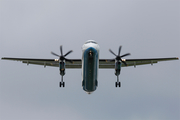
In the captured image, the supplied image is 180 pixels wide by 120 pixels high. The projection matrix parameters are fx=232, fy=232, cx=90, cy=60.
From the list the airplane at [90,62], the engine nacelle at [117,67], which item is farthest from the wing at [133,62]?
the engine nacelle at [117,67]

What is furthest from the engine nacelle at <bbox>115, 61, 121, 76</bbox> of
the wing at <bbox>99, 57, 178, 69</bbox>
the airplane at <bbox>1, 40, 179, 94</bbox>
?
the wing at <bbox>99, 57, 178, 69</bbox>

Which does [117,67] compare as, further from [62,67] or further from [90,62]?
[62,67]

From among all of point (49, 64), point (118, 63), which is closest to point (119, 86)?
point (118, 63)

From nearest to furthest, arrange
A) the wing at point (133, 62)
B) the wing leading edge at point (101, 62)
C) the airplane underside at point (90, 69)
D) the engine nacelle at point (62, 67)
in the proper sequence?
the airplane underside at point (90, 69) → the engine nacelle at point (62, 67) → the wing leading edge at point (101, 62) → the wing at point (133, 62)

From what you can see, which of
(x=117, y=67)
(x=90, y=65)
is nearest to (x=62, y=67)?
(x=90, y=65)

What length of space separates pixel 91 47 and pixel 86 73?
10.1 ft

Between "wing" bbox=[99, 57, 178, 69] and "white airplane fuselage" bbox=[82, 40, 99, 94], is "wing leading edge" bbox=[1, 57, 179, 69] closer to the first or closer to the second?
"wing" bbox=[99, 57, 178, 69]

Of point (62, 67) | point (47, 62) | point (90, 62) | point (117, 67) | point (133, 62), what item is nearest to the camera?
point (90, 62)

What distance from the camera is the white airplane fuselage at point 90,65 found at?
2482cm

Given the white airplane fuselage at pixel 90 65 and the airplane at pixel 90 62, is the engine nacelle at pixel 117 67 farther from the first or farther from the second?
the white airplane fuselage at pixel 90 65

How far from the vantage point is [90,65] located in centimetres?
2517

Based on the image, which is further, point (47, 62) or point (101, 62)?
point (47, 62)

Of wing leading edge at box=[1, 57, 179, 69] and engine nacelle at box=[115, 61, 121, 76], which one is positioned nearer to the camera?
engine nacelle at box=[115, 61, 121, 76]

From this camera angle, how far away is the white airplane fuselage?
977 inches
